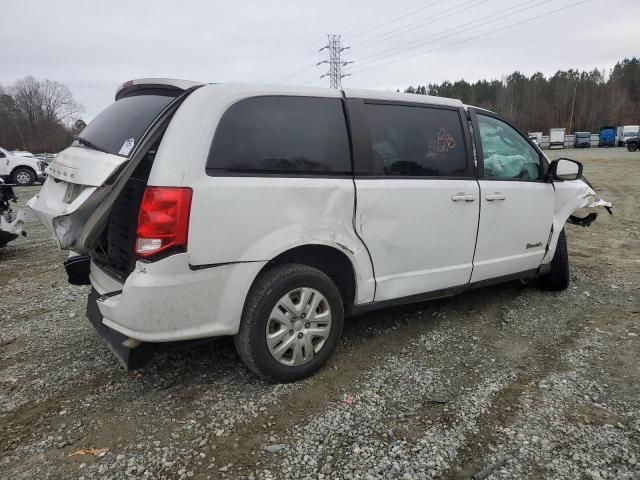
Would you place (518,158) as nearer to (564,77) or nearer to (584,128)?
(584,128)

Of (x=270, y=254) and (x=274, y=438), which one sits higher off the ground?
(x=270, y=254)

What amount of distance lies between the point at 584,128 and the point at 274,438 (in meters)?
82.7

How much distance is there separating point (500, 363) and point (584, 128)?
8129cm

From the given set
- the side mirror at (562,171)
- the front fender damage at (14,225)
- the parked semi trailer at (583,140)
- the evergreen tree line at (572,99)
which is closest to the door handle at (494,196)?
the side mirror at (562,171)

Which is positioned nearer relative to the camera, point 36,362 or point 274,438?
point 274,438

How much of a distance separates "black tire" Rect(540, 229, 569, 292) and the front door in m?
0.30

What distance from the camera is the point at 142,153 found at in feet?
8.09

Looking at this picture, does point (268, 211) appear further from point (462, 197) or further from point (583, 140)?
point (583, 140)

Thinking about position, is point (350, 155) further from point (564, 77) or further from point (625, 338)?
point (564, 77)

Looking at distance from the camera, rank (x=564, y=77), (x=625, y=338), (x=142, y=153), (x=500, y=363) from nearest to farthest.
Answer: (x=142, y=153) < (x=500, y=363) < (x=625, y=338) < (x=564, y=77)

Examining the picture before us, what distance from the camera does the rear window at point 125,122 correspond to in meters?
2.66

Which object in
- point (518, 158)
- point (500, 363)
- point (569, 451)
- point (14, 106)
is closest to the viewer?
point (569, 451)

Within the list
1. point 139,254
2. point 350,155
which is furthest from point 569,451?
point 139,254

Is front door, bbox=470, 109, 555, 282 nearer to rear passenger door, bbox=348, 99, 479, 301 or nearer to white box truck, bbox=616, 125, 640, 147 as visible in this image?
rear passenger door, bbox=348, 99, 479, 301
